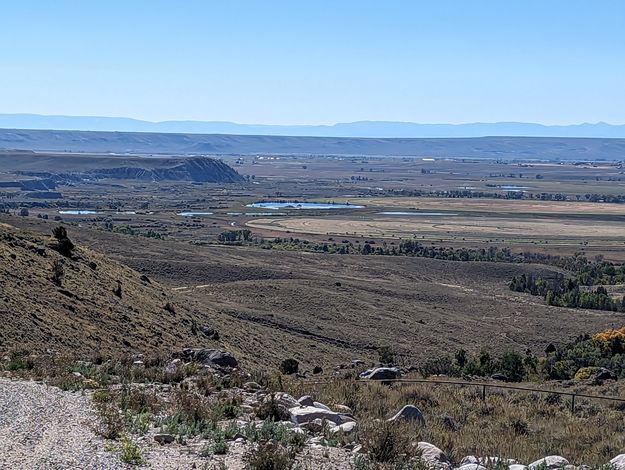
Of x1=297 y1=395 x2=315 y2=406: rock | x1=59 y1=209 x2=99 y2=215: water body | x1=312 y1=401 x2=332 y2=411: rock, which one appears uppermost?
x1=297 y1=395 x2=315 y2=406: rock

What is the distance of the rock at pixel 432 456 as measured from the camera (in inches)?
456

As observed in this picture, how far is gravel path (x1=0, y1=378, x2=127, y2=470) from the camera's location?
423 inches

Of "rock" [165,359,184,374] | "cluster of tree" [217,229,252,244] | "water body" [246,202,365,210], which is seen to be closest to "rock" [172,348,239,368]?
"rock" [165,359,184,374]

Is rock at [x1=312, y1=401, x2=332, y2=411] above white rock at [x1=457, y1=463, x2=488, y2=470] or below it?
below

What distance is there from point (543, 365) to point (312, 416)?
22.3 m

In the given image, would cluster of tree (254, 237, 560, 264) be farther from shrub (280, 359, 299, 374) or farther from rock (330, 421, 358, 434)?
rock (330, 421, 358, 434)

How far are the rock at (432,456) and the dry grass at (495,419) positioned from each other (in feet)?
0.96

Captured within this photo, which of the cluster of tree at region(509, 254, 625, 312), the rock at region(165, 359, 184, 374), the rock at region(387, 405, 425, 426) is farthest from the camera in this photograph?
the cluster of tree at region(509, 254, 625, 312)

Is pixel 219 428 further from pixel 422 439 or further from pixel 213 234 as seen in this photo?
pixel 213 234

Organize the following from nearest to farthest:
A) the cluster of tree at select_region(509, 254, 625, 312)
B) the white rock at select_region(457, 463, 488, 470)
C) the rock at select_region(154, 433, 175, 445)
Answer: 1. the white rock at select_region(457, 463, 488, 470)
2. the rock at select_region(154, 433, 175, 445)
3. the cluster of tree at select_region(509, 254, 625, 312)

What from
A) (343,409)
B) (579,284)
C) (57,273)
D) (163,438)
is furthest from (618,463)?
(579,284)

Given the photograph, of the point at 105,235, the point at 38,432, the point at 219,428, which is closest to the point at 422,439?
the point at 219,428

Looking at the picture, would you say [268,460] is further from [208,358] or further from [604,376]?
[604,376]

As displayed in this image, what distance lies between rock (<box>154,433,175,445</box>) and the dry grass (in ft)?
10.1
